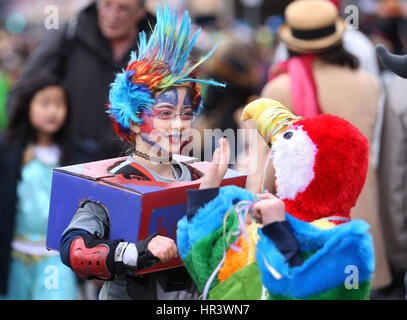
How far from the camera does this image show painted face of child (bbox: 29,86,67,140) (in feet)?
13.7

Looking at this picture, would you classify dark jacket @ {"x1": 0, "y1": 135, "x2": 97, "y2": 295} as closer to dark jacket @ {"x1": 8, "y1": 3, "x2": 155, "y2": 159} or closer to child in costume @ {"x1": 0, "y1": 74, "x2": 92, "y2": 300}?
child in costume @ {"x1": 0, "y1": 74, "x2": 92, "y2": 300}

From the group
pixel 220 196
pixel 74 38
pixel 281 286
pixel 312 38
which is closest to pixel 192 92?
pixel 220 196

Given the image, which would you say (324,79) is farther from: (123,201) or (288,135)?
(123,201)

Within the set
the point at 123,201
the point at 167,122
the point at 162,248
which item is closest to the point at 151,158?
the point at 167,122

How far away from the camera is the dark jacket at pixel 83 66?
178 inches

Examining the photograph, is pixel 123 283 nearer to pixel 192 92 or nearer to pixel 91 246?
pixel 91 246

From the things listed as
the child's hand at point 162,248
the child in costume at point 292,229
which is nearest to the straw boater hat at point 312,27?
the child in costume at point 292,229

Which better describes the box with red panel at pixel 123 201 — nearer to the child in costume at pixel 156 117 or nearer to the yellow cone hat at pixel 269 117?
the child in costume at pixel 156 117

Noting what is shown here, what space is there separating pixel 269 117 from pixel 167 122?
37cm

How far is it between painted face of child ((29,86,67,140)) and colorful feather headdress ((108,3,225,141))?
1821 mm

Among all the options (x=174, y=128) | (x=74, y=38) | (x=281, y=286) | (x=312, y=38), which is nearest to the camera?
(x=281, y=286)

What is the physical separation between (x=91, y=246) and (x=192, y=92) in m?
0.71

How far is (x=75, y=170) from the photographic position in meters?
2.46

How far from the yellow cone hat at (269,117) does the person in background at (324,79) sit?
1174mm
